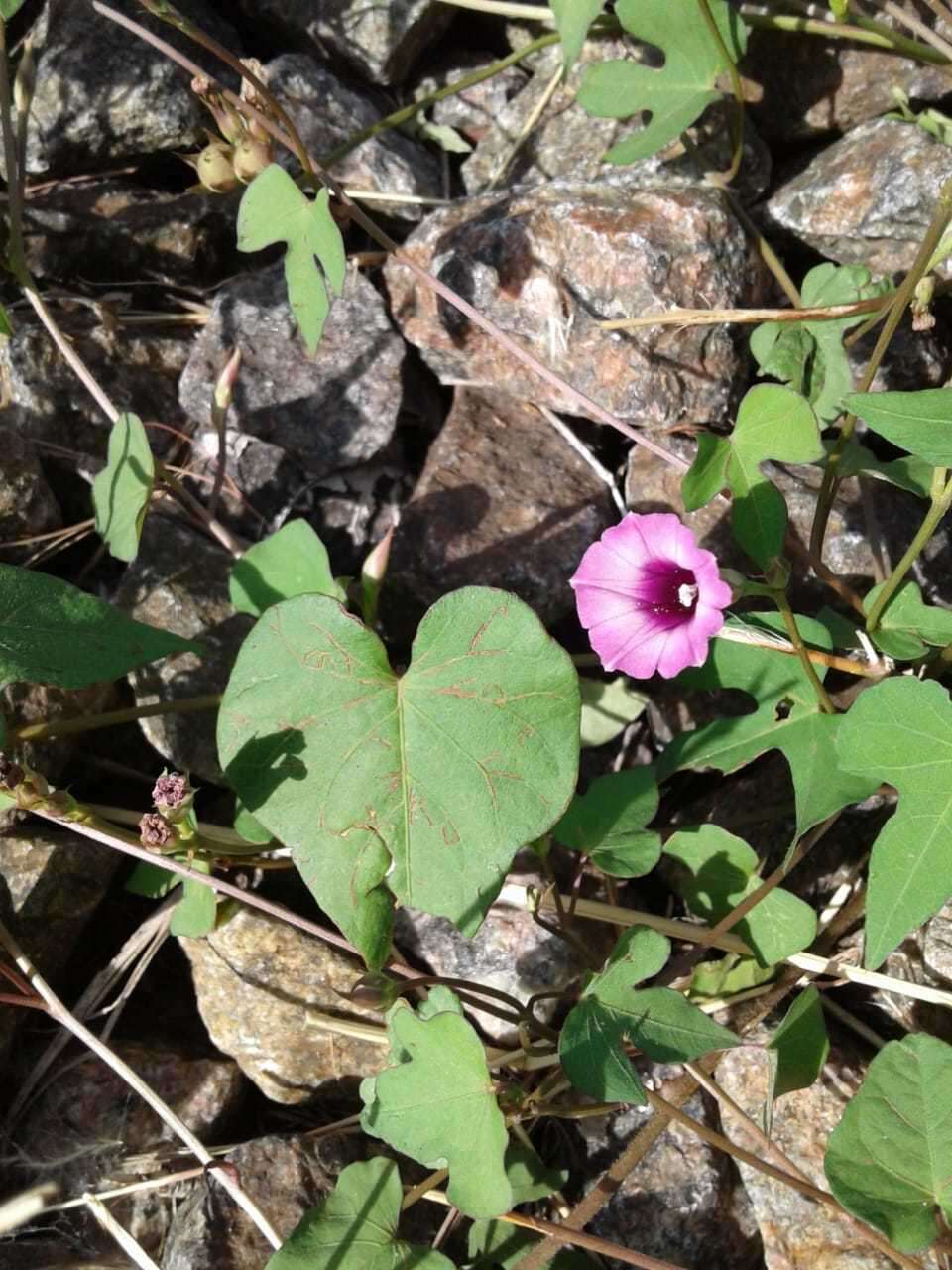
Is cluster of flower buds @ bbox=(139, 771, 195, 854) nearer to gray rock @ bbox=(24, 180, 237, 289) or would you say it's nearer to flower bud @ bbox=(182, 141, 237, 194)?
flower bud @ bbox=(182, 141, 237, 194)

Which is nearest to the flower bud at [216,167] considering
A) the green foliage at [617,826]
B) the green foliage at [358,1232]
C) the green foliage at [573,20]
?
the green foliage at [573,20]

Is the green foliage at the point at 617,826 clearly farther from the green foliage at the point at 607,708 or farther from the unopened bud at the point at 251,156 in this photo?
the unopened bud at the point at 251,156

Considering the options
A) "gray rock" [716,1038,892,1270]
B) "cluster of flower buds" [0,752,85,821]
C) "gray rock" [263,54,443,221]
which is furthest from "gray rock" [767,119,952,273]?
"cluster of flower buds" [0,752,85,821]

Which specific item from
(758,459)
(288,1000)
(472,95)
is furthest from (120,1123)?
(472,95)

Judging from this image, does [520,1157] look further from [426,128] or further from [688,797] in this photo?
[426,128]

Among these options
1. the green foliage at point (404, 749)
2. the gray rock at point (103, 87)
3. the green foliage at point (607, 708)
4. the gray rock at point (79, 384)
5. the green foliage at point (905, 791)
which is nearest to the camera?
the green foliage at point (905, 791)

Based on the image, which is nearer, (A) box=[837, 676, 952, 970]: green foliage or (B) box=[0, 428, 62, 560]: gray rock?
(A) box=[837, 676, 952, 970]: green foliage
